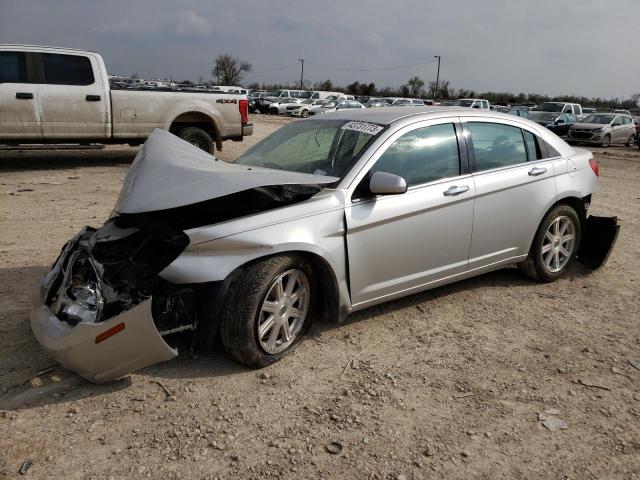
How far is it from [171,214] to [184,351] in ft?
3.13

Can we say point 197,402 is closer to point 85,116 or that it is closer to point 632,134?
point 85,116

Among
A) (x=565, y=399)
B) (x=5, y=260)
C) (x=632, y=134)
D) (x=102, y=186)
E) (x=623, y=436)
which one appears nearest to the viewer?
(x=623, y=436)

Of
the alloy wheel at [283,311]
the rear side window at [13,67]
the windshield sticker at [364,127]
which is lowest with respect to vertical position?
the alloy wheel at [283,311]

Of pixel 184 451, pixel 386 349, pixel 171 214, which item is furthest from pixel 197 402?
pixel 386 349

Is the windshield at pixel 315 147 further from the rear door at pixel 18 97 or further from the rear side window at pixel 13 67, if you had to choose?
the rear side window at pixel 13 67

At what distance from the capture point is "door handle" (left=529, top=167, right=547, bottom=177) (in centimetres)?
483

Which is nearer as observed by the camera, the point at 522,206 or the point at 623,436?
the point at 623,436

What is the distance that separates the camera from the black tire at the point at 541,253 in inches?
196

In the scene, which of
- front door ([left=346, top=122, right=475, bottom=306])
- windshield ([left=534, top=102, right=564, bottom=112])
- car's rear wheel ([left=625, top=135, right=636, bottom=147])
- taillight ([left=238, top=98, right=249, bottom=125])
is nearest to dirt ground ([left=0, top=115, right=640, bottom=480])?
front door ([left=346, top=122, right=475, bottom=306])

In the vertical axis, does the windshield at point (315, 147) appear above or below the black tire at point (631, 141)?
above

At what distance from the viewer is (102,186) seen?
30.0ft

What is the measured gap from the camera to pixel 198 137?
11.2 metres

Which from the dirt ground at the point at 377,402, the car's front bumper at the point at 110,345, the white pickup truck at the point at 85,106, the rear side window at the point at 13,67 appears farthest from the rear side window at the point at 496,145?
the rear side window at the point at 13,67

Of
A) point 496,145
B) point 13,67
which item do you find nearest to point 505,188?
point 496,145
